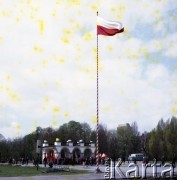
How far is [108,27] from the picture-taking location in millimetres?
35312

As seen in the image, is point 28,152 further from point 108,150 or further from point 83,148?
point 83,148

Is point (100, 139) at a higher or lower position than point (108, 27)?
lower

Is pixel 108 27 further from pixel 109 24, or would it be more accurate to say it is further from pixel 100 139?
pixel 100 139

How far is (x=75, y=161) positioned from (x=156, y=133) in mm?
27892

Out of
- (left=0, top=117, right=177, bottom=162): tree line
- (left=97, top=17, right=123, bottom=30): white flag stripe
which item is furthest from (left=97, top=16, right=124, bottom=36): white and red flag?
(left=0, top=117, right=177, bottom=162): tree line

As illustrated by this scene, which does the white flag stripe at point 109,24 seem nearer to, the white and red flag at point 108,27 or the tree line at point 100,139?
the white and red flag at point 108,27

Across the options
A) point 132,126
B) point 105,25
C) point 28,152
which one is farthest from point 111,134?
point 105,25

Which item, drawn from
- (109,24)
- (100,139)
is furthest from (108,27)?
(100,139)

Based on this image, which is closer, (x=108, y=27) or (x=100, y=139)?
(x=108, y=27)

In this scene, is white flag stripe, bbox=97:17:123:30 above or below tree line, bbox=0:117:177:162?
above

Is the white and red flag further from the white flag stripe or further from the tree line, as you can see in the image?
the tree line

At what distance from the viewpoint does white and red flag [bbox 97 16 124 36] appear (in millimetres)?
34594

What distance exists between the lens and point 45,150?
283ft

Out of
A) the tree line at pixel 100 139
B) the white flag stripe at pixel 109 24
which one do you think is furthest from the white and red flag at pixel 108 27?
the tree line at pixel 100 139
